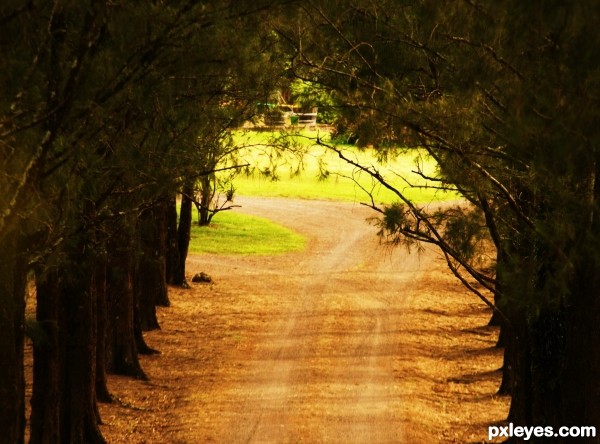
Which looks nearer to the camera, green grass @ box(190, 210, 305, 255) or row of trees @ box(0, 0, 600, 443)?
row of trees @ box(0, 0, 600, 443)

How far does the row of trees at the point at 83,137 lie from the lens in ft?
27.0

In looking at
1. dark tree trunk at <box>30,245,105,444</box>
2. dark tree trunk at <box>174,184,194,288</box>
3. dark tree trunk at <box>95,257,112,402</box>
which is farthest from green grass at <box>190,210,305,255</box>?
dark tree trunk at <box>30,245,105,444</box>

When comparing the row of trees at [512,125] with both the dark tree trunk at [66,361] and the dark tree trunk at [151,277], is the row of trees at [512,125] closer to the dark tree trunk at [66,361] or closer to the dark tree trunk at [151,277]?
the dark tree trunk at [66,361]

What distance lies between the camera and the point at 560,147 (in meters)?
6.82

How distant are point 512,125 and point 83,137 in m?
4.06

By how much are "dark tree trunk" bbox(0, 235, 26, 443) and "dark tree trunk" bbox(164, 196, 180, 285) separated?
1409cm

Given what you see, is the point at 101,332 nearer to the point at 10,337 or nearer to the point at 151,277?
the point at 151,277

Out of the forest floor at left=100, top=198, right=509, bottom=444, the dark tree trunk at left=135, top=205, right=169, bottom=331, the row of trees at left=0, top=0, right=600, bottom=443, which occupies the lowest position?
the forest floor at left=100, top=198, right=509, bottom=444

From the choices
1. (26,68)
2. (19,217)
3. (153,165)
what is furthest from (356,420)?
(26,68)

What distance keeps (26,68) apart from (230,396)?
9.57m

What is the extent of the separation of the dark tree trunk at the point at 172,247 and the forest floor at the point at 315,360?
2.22 ft

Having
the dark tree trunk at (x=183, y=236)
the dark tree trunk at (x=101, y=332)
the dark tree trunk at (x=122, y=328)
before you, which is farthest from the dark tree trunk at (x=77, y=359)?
the dark tree trunk at (x=183, y=236)

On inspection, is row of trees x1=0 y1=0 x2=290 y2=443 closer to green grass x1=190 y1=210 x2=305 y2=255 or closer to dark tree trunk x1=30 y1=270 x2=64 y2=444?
dark tree trunk x1=30 y1=270 x2=64 y2=444

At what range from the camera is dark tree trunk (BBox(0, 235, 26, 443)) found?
928cm
